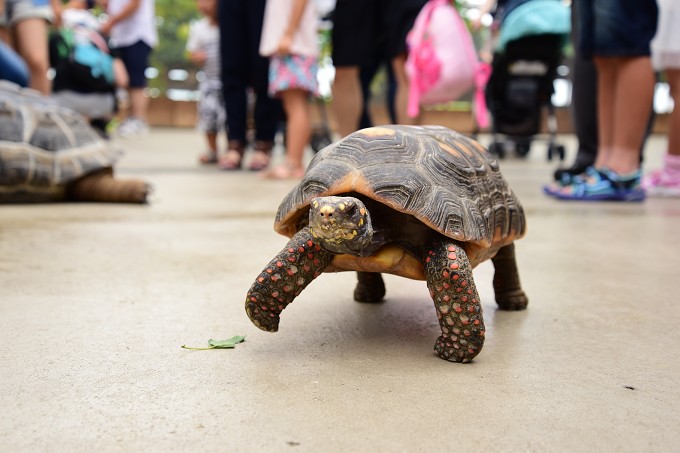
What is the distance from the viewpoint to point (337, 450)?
1130 mm

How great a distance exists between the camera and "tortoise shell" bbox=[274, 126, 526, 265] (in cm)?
157

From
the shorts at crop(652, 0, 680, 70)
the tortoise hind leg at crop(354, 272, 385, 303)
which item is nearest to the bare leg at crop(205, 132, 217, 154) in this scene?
the shorts at crop(652, 0, 680, 70)

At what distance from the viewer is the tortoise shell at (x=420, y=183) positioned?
5.16ft

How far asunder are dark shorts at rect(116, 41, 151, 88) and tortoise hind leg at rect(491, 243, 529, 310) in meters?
8.00

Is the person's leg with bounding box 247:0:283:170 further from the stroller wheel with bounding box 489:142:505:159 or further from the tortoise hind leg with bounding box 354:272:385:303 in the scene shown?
the tortoise hind leg with bounding box 354:272:385:303

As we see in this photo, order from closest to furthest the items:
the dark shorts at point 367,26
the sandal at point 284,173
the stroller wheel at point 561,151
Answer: the dark shorts at point 367,26 < the sandal at point 284,173 < the stroller wheel at point 561,151

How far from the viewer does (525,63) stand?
23.4ft

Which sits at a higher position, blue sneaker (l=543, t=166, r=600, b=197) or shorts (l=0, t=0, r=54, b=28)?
shorts (l=0, t=0, r=54, b=28)

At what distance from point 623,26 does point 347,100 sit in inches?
78.3

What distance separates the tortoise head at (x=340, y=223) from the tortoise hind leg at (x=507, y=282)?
2.13 feet

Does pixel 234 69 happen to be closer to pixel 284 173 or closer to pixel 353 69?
pixel 284 173

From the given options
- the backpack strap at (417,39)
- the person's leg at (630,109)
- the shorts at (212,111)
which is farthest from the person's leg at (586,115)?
the shorts at (212,111)

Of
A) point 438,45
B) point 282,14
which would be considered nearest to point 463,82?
point 438,45

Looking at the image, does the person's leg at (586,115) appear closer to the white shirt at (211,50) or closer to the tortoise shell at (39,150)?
the tortoise shell at (39,150)
